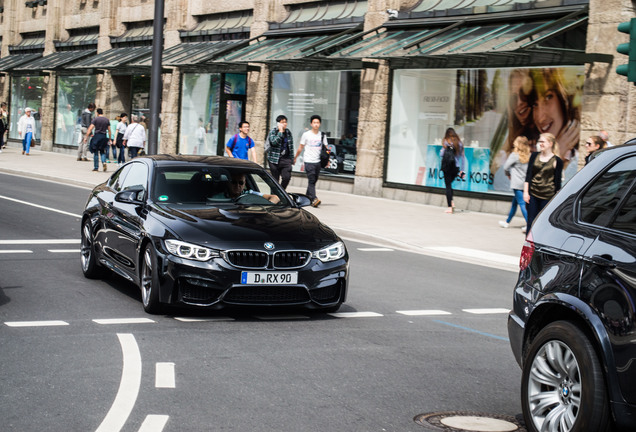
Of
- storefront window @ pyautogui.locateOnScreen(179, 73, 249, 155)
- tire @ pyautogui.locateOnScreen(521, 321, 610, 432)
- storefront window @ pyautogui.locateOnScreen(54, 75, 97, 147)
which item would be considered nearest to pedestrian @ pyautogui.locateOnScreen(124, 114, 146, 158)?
storefront window @ pyautogui.locateOnScreen(179, 73, 249, 155)

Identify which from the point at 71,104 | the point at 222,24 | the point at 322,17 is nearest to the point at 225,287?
the point at 322,17

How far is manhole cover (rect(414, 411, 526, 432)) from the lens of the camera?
5438 millimetres

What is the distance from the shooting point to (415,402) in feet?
19.6

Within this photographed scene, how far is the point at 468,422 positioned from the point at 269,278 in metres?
3.13

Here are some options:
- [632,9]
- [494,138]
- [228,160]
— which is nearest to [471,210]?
[494,138]

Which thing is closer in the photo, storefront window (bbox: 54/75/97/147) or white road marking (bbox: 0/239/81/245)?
white road marking (bbox: 0/239/81/245)

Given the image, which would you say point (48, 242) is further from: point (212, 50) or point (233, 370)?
point (212, 50)

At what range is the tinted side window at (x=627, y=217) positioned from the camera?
185 inches

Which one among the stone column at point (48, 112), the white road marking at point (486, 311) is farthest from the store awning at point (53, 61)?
the white road marking at point (486, 311)

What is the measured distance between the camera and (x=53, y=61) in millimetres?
43125

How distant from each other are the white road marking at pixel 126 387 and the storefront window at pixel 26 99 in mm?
39685

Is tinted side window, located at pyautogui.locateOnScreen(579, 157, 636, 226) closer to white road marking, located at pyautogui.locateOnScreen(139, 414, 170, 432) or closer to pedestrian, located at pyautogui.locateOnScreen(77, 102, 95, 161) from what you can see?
white road marking, located at pyautogui.locateOnScreen(139, 414, 170, 432)

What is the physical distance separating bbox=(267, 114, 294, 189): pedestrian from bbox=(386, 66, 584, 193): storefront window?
4.39 m

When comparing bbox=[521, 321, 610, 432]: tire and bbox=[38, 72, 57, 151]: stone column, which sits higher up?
bbox=[38, 72, 57, 151]: stone column
